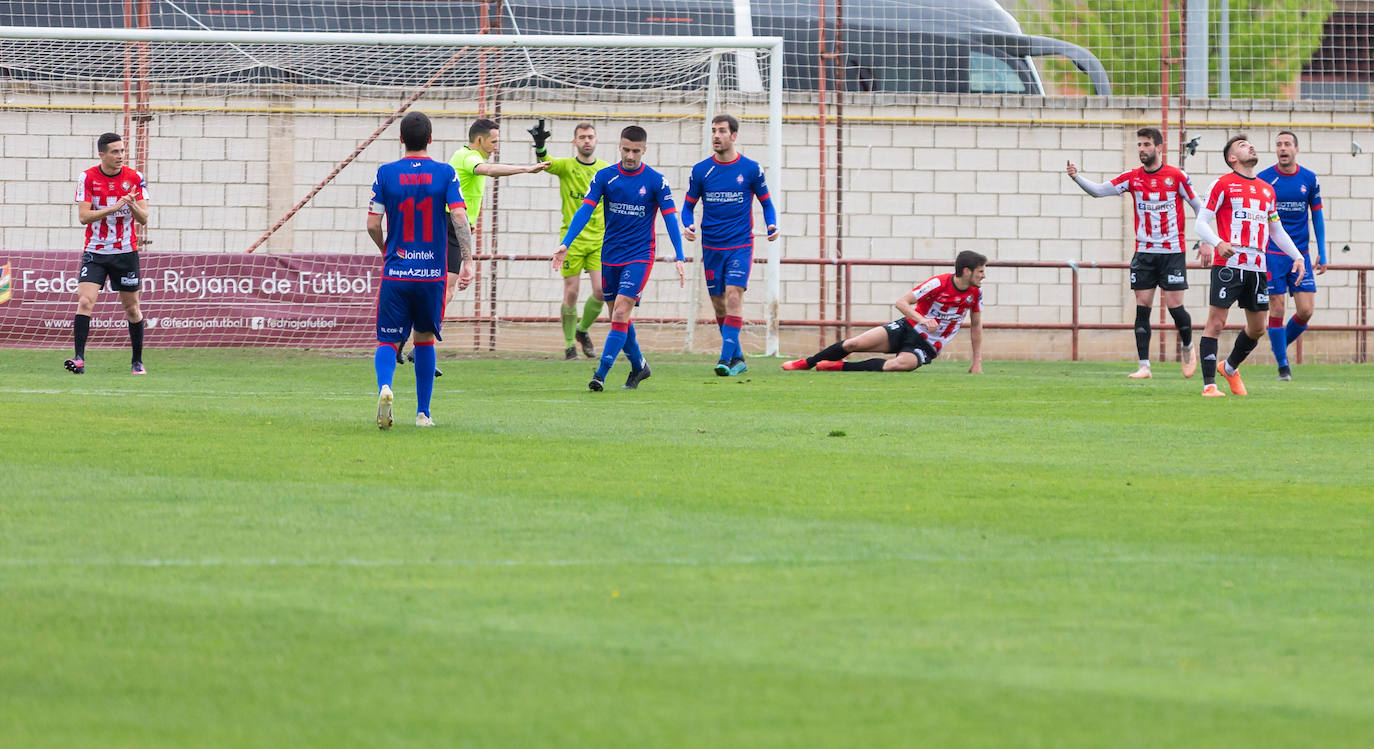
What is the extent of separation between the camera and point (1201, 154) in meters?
22.2

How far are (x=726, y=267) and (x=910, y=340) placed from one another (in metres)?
1.74

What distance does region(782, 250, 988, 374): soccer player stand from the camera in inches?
589

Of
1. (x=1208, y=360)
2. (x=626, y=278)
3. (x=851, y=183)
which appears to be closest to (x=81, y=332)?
(x=626, y=278)

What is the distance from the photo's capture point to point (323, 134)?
20.9m

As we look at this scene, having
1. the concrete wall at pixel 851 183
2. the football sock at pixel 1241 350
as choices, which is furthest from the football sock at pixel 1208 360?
the concrete wall at pixel 851 183

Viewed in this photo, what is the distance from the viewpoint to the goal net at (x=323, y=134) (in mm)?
18797

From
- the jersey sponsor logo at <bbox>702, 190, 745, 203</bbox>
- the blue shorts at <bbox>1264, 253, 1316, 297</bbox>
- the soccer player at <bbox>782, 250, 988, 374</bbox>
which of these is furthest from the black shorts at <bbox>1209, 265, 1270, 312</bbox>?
the jersey sponsor logo at <bbox>702, 190, 745, 203</bbox>

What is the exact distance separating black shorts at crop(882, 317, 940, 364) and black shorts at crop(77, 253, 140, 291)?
6487mm

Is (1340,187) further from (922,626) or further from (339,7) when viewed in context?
(922,626)

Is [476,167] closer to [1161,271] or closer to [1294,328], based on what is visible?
[1161,271]

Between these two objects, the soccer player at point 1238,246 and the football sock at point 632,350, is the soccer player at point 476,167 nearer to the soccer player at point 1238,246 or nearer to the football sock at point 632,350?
the football sock at point 632,350

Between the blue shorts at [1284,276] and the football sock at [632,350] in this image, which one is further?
the blue shorts at [1284,276]

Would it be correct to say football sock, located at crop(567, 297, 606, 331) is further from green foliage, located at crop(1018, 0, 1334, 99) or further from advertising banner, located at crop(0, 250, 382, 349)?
green foliage, located at crop(1018, 0, 1334, 99)

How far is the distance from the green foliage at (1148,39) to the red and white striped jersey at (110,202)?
13724 millimetres
